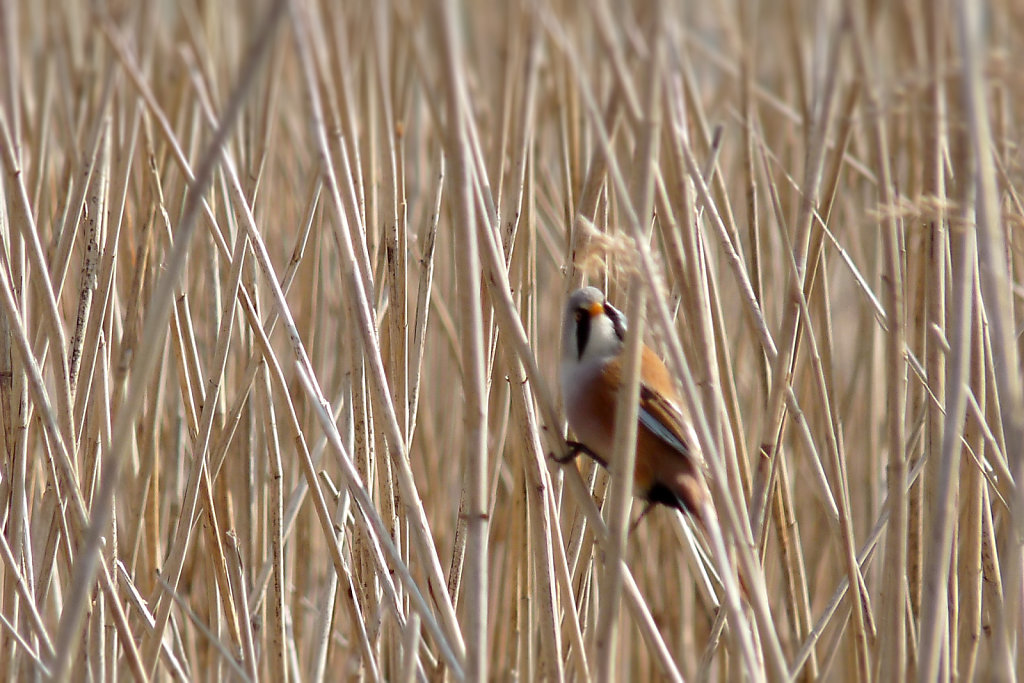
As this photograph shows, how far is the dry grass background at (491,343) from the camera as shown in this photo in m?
1.18

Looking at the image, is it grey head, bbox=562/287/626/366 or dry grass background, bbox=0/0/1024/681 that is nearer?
dry grass background, bbox=0/0/1024/681

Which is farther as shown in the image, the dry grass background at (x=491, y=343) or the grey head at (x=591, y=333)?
the grey head at (x=591, y=333)

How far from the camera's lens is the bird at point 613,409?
1.62m

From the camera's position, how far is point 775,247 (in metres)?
2.56

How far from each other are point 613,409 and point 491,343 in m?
0.24

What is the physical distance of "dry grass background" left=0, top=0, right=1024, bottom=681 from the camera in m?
1.18

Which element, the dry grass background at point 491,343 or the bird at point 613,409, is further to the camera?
the bird at point 613,409

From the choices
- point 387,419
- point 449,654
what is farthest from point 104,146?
point 449,654

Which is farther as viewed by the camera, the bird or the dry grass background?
the bird

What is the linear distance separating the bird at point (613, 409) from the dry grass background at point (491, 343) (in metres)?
0.08

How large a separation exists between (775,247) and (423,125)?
3.49 feet

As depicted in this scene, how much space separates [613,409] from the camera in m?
1.67

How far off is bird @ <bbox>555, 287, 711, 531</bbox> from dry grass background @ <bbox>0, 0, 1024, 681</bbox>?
0.08 metres

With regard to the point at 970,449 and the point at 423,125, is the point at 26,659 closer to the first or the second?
the point at 970,449
